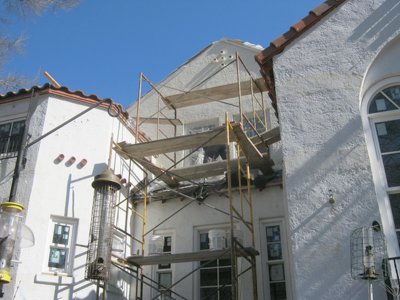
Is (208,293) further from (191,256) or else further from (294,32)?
(294,32)

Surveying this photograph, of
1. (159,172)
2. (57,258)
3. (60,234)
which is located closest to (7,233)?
(57,258)

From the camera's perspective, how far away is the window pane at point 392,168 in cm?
694

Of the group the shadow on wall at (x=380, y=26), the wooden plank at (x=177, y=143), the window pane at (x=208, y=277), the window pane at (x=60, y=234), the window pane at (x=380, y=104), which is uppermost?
the shadow on wall at (x=380, y=26)

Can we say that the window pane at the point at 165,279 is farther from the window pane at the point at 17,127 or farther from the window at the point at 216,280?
the window pane at the point at 17,127

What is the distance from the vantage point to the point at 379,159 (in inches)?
280

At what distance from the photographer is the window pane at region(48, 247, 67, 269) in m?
8.86

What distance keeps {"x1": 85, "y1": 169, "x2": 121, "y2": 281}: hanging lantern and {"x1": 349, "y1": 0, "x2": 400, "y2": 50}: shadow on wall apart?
472 cm

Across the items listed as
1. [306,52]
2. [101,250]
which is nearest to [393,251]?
[306,52]

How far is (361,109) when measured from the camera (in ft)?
24.5

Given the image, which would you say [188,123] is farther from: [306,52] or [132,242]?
Answer: [306,52]

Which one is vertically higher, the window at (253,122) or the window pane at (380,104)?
the window at (253,122)

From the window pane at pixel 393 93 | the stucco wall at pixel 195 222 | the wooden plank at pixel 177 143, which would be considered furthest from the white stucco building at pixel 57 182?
the window pane at pixel 393 93

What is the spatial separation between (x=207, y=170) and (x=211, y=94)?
7.97 ft

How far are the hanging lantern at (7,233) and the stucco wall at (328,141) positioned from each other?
3.57 metres
